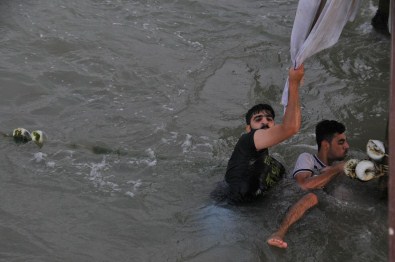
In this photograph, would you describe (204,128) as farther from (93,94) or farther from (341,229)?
(341,229)

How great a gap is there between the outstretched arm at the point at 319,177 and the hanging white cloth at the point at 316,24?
116 cm

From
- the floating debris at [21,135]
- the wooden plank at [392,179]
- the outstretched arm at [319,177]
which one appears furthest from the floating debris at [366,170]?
the floating debris at [21,135]

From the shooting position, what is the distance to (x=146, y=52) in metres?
7.98

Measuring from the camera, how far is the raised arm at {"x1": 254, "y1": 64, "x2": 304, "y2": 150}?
3488 millimetres

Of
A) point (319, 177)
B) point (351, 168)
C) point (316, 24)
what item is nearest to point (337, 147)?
point (319, 177)

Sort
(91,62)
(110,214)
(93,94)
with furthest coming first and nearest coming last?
(91,62)
(93,94)
(110,214)

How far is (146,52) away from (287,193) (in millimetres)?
3846

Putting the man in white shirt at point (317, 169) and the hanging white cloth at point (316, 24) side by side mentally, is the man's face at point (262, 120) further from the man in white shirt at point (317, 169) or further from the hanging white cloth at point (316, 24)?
the hanging white cloth at point (316, 24)

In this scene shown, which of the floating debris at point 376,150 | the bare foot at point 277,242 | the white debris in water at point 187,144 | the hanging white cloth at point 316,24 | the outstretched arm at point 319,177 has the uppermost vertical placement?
the hanging white cloth at point 316,24

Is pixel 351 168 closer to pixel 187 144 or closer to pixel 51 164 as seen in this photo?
pixel 187 144

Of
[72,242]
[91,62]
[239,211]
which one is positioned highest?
[91,62]

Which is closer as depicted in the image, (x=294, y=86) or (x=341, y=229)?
(x=294, y=86)

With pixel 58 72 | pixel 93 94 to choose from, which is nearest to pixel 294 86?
pixel 93 94

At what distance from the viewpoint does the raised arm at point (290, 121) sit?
3488 millimetres
